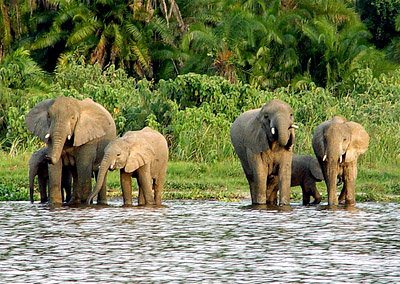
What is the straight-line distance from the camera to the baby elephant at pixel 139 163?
18.6 metres

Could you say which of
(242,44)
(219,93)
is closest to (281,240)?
(219,93)

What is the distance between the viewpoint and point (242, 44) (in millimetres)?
33625

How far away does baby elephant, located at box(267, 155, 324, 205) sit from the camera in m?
20.1

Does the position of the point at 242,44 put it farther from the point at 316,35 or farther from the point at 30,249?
the point at 30,249

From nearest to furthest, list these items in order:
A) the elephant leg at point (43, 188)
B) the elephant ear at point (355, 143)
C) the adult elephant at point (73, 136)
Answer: the adult elephant at point (73, 136) → the elephant ear at point (355, 143) → the elephant leg at point (43, 188)

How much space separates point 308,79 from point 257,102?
602 centimetres

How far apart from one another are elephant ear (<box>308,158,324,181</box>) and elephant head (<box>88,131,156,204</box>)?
2877mm

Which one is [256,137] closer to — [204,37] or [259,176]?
[259,176]

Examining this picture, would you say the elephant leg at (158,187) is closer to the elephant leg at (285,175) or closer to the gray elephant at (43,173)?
the gray elephant at (43,173)

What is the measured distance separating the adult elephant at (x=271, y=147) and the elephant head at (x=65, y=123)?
2430mm

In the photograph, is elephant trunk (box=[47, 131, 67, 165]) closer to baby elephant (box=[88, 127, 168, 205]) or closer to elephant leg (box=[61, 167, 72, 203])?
baby elephant (box=[88, 127, 168, 205])

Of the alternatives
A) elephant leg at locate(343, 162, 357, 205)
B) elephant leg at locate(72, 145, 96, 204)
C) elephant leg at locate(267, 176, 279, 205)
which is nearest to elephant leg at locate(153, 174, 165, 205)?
elephant leg at locate(72, 145, 96, 204)

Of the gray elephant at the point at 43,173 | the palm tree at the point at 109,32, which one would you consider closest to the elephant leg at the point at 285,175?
the gray elephant at the point at 43,173

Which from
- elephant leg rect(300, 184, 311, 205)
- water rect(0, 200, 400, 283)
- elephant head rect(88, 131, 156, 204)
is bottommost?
water rect(0, 200, 400, 283)
